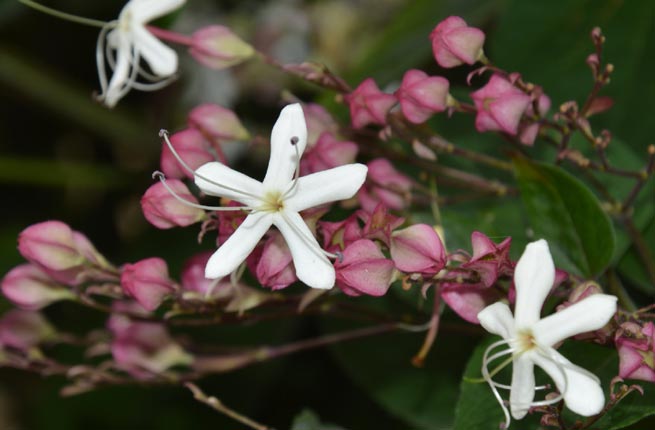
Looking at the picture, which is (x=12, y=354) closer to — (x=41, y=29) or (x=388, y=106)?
(x=388, y=106)

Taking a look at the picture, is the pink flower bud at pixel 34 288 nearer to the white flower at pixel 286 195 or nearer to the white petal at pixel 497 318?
the white flower at pixel 286 195

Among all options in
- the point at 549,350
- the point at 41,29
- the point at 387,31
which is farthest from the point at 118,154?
the point at 549,350

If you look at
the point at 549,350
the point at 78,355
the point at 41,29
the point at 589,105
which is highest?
the point at 41,29

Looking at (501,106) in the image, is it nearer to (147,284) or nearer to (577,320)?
(577,320)

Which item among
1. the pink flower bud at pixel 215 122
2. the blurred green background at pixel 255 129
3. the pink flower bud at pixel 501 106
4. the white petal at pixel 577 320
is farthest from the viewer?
the blurred green background at pixel 255 129

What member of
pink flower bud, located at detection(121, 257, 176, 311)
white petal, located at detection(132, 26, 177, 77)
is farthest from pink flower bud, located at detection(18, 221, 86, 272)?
white petal, located at detection(132, 26, 177, 77)

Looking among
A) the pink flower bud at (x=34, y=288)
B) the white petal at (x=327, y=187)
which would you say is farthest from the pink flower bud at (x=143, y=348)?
the white petal at (x=327, y=187)
